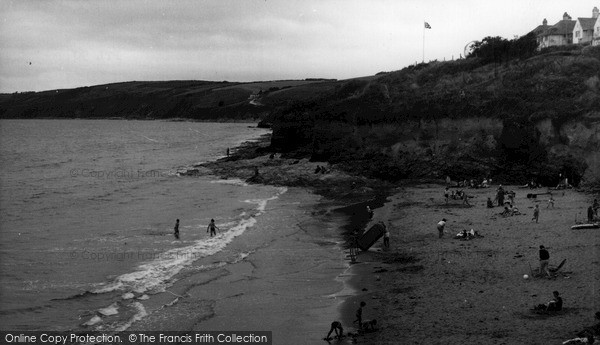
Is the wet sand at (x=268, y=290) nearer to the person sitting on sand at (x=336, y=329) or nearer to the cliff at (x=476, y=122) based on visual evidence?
the person sitting on sand at (x=336, y=329)

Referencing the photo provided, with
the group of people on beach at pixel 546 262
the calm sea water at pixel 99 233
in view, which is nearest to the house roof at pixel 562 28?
the group of people on beach at pixel 546 262

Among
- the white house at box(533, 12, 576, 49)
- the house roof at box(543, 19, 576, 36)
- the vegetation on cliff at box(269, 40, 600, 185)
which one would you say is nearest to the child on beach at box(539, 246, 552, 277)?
the vegetation on cliff at box(269, 40, 600, 185)

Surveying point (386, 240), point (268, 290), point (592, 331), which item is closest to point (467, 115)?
point (386, 240)

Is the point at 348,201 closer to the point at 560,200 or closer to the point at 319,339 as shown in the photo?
the point at 560,200

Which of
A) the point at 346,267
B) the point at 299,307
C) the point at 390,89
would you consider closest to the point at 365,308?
the point at 299,307

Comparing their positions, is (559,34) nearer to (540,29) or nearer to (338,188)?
(540,29)

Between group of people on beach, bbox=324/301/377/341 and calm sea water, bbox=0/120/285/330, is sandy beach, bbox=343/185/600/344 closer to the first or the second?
group of people on beach, bbox=324/301/377/341
